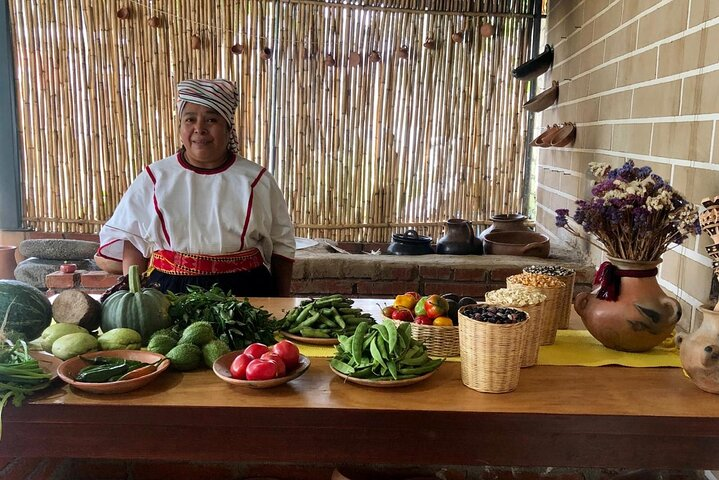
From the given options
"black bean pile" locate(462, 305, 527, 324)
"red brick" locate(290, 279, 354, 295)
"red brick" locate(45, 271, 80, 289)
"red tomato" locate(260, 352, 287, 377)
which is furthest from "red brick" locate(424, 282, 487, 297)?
"red brick" locate(45, 271, 80, 289)

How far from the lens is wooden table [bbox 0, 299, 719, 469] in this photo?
1545 millimetres

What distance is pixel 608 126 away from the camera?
122 inches

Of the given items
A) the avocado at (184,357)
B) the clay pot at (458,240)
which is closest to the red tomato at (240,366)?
the avocado at (184,357)

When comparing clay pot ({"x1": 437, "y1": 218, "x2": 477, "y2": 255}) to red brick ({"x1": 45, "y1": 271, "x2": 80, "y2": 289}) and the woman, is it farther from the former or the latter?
red brick ({"x1": 45, "y1": 271, "x2": 80, "y2": 289})

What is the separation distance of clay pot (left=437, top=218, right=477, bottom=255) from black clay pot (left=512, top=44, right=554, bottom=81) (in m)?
1.23

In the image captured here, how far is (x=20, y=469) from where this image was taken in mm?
2172

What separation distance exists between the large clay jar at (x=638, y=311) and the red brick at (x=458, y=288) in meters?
1.77

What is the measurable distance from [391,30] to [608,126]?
232cm

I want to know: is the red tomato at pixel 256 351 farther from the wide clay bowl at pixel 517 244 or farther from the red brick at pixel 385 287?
the wide clay bowl at pixel 517 244

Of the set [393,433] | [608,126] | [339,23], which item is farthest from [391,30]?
[393,433]

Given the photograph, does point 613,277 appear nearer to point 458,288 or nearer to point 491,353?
point 491,353

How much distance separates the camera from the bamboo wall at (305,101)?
15.9ft

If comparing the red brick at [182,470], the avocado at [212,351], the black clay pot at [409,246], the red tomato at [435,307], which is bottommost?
the red brick at [182,470]

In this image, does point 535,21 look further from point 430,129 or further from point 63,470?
point 63,470
